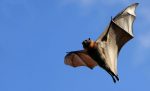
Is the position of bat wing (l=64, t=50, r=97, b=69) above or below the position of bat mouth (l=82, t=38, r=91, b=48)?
above

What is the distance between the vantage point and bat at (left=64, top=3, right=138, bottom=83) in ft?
41.8

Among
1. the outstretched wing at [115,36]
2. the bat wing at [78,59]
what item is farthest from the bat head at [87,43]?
the bat wing at [78,59]

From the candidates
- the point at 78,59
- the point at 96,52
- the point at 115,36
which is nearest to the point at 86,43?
the point at 96,52

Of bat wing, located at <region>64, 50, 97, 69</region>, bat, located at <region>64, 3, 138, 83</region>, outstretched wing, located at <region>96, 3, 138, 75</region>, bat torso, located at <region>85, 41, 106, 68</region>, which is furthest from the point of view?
bat wing, located at <region>64, 50, 97, 69</region>

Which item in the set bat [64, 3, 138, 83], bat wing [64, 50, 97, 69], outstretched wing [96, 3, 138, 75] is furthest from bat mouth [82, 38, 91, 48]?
bat wing [64, 50, 97, 69]

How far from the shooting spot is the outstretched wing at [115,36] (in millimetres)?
13336

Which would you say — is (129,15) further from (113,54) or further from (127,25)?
(113,54)

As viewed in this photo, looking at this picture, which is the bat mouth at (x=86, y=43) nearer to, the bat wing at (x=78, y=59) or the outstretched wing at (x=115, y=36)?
the outstretched wing at (x=115, y=36)

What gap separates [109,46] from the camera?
45.7 ft

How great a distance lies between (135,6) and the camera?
15273 mm

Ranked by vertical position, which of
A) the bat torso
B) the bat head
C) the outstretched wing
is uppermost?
the outstretched wing

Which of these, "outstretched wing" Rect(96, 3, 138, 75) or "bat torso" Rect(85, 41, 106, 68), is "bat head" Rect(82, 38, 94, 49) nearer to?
"bat torso" Rect(85, 41, 106, 68)

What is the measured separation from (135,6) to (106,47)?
3069 mm

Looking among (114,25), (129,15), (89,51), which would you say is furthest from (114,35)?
(89,51)
